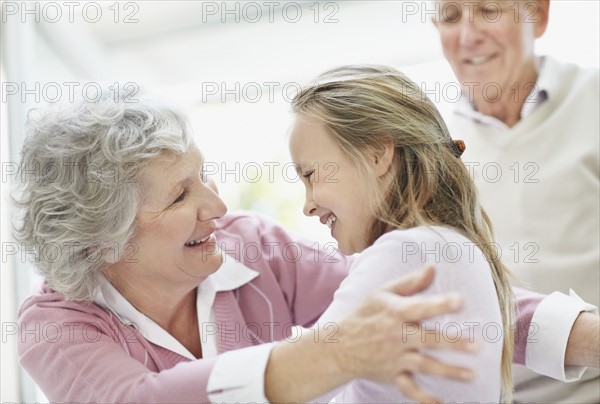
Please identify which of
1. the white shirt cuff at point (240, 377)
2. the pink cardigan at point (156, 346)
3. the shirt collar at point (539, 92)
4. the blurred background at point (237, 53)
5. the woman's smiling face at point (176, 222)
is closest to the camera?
the white shirt cuff at point (240, 377)

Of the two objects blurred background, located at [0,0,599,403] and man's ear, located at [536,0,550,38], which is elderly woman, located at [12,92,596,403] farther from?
man's ear, located at [536,0,550,38]

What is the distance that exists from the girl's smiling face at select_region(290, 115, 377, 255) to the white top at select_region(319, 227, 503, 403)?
163mm

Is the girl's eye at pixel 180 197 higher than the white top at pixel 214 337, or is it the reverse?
the girl's eye at pixel 180 197

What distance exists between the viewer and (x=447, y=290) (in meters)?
1.19

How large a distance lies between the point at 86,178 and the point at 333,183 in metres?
0.52

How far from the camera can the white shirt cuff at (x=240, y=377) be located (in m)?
1.15

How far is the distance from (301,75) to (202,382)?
5.68ft

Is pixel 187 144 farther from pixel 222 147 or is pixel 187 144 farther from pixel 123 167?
pixel 222 147

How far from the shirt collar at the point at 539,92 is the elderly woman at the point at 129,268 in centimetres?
62

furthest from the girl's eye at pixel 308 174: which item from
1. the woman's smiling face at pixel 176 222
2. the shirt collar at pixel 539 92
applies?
the shirt collar at pixel 539 92

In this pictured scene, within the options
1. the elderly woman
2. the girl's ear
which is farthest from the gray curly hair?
the girl's ear

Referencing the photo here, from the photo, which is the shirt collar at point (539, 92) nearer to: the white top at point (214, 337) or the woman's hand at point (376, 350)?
the white top at point (214, 337)

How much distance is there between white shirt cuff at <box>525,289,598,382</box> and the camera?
145cm

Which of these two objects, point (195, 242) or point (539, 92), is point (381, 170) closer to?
point (195, 242)
